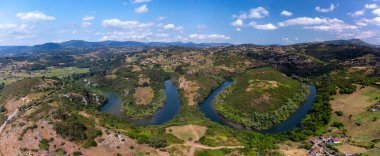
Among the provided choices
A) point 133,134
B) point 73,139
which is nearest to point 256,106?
point 133,134

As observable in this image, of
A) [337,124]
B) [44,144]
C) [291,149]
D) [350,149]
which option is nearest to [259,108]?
[337,124]

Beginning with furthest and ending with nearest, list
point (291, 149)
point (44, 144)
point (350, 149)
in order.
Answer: point (291, 149) < point (44, 144) < point (350, 149)

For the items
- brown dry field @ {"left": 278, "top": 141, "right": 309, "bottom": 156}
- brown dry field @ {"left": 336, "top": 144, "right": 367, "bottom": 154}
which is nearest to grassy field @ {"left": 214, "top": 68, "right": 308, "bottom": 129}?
brown dry field @ {"left": 278, "top": 141, "right": 309, "bottom": 156}

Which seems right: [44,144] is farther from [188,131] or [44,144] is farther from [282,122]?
[282,122]

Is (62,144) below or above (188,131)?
above

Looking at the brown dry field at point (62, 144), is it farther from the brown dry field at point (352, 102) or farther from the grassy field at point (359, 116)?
the brown dry field at point (352, 102)

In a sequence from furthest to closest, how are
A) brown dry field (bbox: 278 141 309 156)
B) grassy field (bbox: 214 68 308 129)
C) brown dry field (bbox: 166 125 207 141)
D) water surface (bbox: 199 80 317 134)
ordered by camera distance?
grassy field (bbox: 214 68 308 129), water surface (bbox: 199 80 317 134), brown dry field (bbox: 166 125 207 141), brown dry field (bbox: 278 141 309 156)

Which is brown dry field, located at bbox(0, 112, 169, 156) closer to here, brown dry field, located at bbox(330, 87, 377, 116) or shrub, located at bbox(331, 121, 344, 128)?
shrub, located at bbox(331, 121, 344, 128)

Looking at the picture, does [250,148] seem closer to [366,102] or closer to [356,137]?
[356,137]
